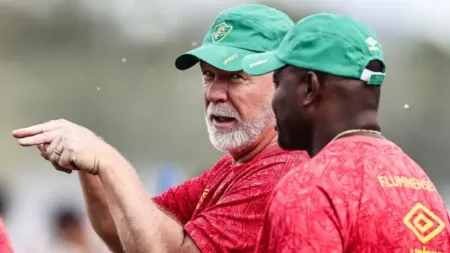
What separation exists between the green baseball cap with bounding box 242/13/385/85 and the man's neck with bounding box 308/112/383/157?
0.11m

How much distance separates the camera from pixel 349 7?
10539mm

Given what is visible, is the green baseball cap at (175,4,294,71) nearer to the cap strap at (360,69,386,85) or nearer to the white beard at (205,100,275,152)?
the white beard at (205,100,275,152)

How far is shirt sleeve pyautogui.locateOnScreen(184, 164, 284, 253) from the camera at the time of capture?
328 cm

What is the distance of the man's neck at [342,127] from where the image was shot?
271 centimetres

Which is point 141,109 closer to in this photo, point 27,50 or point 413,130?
point 27,50

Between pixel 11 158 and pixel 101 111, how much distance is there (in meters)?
1.04

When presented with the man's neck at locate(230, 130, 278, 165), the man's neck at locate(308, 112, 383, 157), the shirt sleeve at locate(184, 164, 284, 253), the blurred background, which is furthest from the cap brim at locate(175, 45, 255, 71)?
the blurred background

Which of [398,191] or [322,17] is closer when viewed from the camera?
[398,191]

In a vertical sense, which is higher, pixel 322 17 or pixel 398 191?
pixel 322 17

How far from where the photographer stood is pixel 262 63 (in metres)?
2.91

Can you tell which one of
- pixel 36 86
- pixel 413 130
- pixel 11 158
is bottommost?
pixel 413 130

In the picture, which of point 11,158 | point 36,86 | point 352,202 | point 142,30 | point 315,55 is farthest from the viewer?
point 142,30

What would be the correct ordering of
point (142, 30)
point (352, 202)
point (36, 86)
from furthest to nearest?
point (142, 30) → point (36, 86) → point (352, 202)

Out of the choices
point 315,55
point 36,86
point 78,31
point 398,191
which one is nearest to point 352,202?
point 398,191
